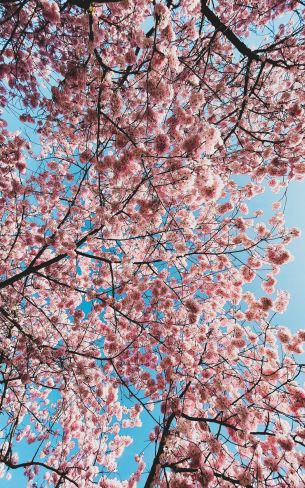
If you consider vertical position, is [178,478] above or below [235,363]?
below

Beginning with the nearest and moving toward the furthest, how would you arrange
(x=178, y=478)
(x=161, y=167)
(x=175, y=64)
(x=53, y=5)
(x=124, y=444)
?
(x=175, y=64) < (x=53, y=5) < (x=178, y=478) < (x=161, y=167) < (x=124, y=444)

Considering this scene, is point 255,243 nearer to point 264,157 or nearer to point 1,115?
point 264,157

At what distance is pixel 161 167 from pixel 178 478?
5.60m

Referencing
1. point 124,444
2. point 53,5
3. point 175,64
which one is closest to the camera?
point 175,64

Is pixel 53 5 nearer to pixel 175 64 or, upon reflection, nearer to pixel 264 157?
pixel 175 64

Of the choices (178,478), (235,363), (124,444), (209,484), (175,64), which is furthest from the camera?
(124,444)

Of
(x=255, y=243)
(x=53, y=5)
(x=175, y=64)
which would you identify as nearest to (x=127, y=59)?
(x=53, y=5)

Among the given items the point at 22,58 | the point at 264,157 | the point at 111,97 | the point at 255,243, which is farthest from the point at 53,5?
the point at 255,243

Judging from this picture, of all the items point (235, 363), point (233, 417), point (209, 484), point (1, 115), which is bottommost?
point (209, 484)

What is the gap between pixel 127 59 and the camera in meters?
5.41

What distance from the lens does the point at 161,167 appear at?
6.14m

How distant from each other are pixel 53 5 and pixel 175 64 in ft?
8.35

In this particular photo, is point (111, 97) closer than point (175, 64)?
No

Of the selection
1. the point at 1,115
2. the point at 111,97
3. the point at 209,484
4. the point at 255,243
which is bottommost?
the point at 209,484
